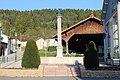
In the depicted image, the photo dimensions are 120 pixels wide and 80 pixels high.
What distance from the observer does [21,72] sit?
1795 cm

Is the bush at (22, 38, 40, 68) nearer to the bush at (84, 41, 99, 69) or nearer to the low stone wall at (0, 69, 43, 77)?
the low stone wall at (0, 69, 43, 77)

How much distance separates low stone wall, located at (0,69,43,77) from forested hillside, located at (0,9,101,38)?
7795 centimetres

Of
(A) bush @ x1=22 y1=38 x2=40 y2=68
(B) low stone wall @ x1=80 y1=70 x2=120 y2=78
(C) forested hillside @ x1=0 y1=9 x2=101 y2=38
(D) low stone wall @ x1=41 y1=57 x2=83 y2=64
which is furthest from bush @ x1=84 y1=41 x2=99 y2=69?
(C) forested hillside @ x1=0 y1=9 x2=101 y2=38

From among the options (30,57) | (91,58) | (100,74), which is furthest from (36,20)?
(100,74)

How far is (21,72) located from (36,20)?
287ft

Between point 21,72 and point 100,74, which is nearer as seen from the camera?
point 100,74

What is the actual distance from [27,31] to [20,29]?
2.87m

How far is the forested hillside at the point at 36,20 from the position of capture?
99.1 meters

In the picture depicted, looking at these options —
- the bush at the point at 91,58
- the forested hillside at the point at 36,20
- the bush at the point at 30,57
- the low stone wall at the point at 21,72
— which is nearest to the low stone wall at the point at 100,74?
the bush at the point at 91,58

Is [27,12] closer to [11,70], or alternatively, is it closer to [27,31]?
[27,31]

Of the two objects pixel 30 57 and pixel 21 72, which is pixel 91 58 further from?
pixel 21 72

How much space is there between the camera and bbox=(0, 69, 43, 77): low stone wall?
17.9 m

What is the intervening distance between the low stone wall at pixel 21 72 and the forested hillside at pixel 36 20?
78.0 metres

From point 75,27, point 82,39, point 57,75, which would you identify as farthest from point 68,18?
point 57,75
